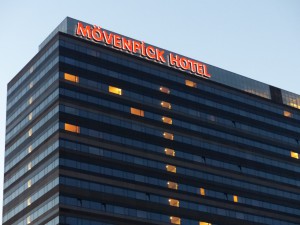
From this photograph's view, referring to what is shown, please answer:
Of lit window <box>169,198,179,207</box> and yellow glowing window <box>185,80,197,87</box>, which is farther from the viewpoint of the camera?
yellow glowing window <box>185,80,197,87</box>

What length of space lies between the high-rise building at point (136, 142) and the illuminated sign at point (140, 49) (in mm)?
271

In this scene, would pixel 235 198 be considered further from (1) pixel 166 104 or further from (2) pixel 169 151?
(1) pixel 166 104

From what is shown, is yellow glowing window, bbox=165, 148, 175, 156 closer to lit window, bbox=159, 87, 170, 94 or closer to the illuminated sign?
lit window, bbox=159, 87, 170, 94

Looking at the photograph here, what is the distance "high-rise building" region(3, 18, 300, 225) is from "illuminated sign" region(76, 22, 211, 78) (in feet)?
0.89

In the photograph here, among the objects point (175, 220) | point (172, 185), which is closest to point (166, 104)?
point (172, 185)

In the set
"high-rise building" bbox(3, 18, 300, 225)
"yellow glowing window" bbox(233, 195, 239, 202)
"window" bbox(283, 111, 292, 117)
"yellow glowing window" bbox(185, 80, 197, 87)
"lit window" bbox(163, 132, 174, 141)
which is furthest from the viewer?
"window" bbox(283, 111, 292, 117)

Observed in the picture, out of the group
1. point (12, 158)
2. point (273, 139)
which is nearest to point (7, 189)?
point (12, 158)

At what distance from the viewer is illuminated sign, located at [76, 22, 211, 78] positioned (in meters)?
157

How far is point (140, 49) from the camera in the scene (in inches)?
6501

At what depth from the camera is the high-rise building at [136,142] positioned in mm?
140500

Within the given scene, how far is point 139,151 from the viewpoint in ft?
493

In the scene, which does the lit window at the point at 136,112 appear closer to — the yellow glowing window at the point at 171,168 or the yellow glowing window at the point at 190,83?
the yellow glowing window at the point at 171,168

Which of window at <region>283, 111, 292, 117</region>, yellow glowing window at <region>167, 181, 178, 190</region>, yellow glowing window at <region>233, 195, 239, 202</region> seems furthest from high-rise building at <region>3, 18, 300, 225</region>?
window at <region>283, 111, 292, 117</region>

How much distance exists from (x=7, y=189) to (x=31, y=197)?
576 inches
